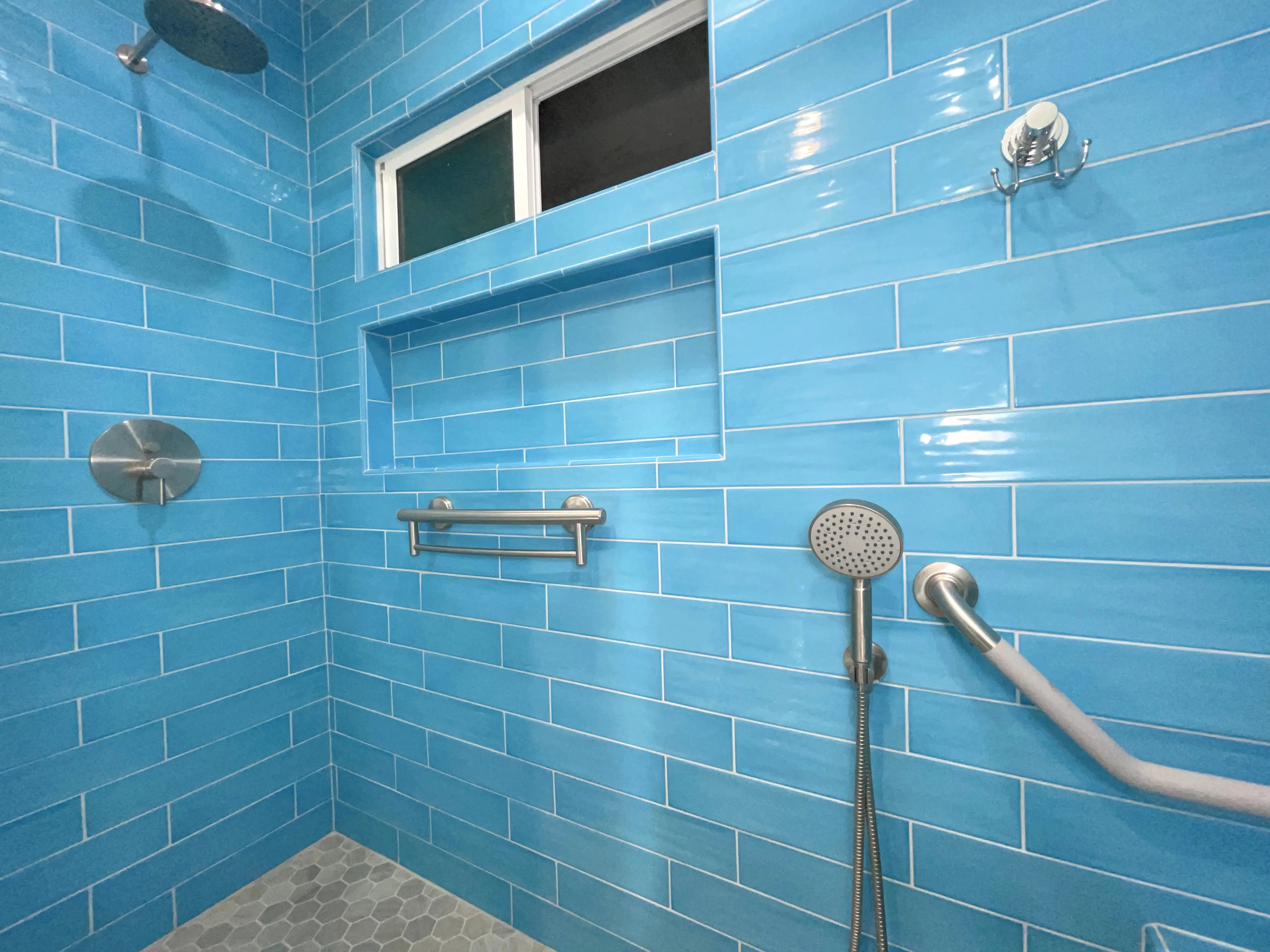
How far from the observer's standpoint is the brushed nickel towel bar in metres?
0.91

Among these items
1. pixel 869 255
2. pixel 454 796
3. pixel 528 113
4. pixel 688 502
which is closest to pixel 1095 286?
pixel 869 255

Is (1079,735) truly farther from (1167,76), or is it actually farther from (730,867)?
(1167,76)

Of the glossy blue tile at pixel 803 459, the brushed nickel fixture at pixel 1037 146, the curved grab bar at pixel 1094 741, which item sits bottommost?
the curved grab bar at pixel 1094 741

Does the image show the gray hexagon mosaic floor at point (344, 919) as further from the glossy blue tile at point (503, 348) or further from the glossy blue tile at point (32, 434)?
the glossy blue tile at point (503, 348)

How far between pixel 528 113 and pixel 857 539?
3.97 ft

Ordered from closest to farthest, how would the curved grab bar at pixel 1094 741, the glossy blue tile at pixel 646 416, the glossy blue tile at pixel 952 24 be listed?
the curved grab bar at pixel 1094 741, the glossy blue tile at pixel 952 24, the glossy blue tile at pixel 646 416

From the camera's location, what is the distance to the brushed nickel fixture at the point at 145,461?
103 cm

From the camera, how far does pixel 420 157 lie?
1349 millimetres

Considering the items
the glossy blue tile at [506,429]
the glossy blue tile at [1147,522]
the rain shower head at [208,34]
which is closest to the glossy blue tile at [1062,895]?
the glossy blue tile at [1147,522]

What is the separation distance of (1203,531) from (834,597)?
42 centimetres

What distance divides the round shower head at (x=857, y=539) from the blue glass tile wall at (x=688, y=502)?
0.24 ft

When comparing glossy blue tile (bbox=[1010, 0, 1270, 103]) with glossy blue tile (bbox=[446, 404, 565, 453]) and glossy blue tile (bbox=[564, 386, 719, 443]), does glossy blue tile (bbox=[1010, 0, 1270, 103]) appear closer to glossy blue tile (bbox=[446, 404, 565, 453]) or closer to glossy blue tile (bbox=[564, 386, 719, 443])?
glossy blue tile (bbox=[564, 386, 719, 443])

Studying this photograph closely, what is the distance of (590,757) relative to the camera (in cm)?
99

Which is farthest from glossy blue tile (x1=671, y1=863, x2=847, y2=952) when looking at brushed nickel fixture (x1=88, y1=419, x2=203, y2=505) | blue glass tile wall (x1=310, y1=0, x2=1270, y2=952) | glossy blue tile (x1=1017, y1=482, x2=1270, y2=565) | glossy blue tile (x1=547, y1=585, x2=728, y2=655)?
brushed nickel fixture (x1=88, y1=419, x2=203, y2=505)
